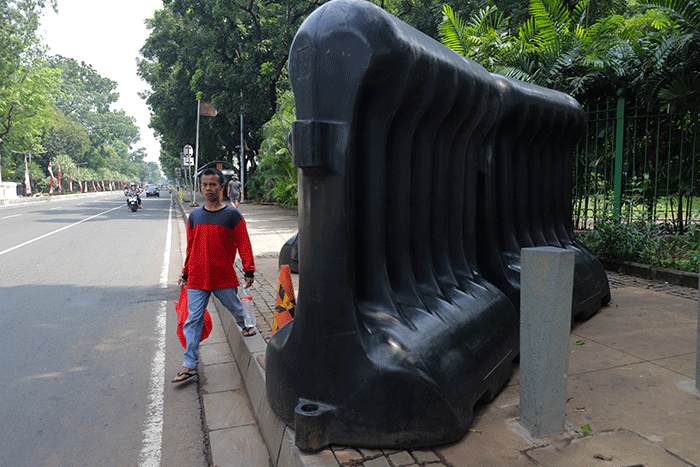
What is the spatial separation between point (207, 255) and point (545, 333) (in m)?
2.75

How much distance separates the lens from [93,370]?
15.2ft

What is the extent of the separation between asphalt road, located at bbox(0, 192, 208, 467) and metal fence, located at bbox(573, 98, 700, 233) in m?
6.78

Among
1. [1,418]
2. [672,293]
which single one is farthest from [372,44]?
[672,293]

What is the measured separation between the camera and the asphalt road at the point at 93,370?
3.34m

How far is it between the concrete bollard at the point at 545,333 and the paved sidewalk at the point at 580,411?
0.14 m

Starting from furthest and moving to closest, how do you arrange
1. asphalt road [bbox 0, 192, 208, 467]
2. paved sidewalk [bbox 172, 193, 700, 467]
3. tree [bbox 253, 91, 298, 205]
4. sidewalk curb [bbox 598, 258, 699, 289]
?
tree [bbox 253, 91, 298, 205], sidewalk curb [bbox 598, 258, 699, 289], asphalt road [bbox 0, 192, 208, 467], paved sidewalk [bbox 172, 193, 700, 467]

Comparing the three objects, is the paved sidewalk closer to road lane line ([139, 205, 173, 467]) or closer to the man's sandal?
the man's sandal

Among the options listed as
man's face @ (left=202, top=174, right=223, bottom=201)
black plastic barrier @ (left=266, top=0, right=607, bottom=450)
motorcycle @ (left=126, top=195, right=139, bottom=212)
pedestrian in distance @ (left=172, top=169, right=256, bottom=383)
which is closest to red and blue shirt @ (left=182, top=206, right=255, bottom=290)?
pedestrian in distance @ (left=172, top=169, right=256, bottom=383)

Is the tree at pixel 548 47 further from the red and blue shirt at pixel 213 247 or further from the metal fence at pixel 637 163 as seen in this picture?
the red and blue shirt at pixel 213 247

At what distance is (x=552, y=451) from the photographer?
267 cm

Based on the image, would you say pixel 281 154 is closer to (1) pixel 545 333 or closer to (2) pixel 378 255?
(2) pixel 378 255

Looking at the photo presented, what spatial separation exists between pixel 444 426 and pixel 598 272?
344 cm

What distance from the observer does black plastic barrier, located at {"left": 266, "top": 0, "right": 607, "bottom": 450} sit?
2.75 metres

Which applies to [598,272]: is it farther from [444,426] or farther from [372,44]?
[372,44]
